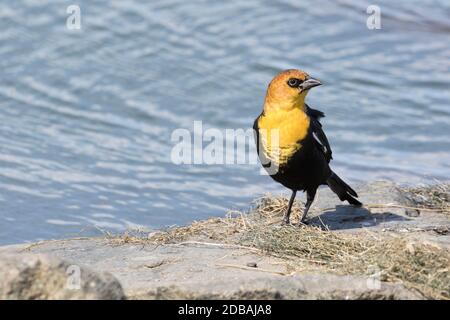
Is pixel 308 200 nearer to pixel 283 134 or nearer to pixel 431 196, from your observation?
pixel 283 134

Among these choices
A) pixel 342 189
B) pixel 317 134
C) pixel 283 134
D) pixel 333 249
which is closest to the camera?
pixel 333 249

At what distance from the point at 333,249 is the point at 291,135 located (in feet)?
3.78

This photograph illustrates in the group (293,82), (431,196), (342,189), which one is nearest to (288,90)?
(293,82)

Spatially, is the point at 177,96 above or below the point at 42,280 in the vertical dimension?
above

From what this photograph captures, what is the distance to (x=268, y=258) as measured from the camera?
6445 mm

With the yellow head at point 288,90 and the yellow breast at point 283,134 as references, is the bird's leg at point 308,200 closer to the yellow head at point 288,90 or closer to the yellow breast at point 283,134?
the yellow breast at point 283,134

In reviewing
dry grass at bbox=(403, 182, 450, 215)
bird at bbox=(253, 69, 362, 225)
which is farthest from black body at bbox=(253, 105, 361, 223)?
dry grass at bbox=(403, 182, 450, 215)

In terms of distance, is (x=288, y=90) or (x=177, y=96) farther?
(x=177, y=96)

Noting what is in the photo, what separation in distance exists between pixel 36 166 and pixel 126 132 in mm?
1306

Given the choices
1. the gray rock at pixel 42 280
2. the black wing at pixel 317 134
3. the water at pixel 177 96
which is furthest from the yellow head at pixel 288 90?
the gray rock at pixel 42 280

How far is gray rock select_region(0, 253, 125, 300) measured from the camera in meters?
4.79

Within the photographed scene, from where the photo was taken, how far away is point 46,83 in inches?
481
